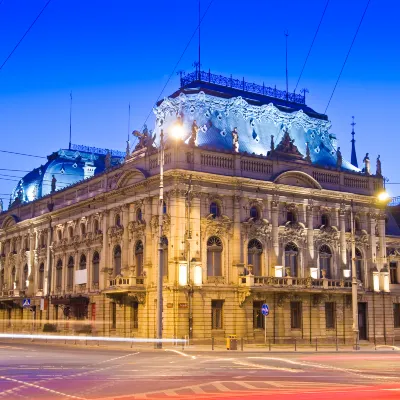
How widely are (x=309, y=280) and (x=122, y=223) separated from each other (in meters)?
15.3

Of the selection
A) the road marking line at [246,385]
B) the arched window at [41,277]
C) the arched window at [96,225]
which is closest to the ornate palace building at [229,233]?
the arched window at [96,225]

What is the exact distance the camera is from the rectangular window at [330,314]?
56969 mm

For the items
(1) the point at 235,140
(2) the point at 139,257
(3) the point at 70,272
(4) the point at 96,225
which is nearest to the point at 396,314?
(1) the point at 235,140

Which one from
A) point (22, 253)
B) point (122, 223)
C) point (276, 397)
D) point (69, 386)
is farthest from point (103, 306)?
point (276, 397)

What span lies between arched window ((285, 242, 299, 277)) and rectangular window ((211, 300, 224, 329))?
23.7ft

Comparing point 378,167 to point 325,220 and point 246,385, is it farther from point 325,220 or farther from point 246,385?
point 246,385

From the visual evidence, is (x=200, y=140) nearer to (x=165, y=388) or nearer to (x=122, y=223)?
(x=122, y=223)

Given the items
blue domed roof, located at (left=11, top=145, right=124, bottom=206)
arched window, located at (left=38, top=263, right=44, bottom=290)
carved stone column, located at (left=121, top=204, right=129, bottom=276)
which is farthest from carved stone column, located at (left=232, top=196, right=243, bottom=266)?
arched window, located at (left=38, top=263, right=44, bottom=290)

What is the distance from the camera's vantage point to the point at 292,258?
5650 cm

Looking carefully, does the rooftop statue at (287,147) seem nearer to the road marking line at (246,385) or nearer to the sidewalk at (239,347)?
the sidewalk at (239,347)

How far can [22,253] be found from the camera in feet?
249

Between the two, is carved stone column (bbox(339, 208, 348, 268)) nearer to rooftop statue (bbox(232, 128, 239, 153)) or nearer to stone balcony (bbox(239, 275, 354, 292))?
stone balcony (bbox(239, 275, 354, 292))

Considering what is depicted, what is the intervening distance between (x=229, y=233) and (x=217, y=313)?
587cm

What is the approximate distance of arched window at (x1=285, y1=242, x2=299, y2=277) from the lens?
56.2m
